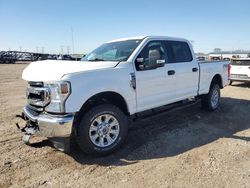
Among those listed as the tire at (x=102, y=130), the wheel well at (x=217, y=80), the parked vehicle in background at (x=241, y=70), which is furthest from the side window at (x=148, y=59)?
the parked vehicle in background at (x=241, y=70)

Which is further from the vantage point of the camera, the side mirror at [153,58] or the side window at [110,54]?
the side window at [110,54]

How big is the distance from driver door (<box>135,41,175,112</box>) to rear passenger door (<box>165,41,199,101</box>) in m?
0.22

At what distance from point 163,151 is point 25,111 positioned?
253 centimetres

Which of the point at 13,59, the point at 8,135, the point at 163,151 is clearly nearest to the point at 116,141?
the point at 163,151

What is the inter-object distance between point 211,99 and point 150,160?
3889mm

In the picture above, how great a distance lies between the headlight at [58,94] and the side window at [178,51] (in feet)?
9.04

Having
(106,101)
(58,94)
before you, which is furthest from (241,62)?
(58,94)

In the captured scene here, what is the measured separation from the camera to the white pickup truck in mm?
4008

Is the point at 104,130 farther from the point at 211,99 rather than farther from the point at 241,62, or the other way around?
the point at 241,62

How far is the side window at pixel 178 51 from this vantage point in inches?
235

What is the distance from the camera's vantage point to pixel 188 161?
4273mm

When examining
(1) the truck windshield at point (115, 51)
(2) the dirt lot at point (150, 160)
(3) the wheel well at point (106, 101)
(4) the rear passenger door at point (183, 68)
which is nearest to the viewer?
(2) the dirt lot at point (150, 160)

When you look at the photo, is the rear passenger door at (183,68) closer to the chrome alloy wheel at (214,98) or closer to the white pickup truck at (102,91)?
the white pickup truck at (102,91)

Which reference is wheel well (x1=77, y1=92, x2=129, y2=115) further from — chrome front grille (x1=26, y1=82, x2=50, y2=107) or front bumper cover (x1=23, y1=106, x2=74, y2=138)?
chrome front grille (x1=26, y1=82, x2=50, y2=107)
